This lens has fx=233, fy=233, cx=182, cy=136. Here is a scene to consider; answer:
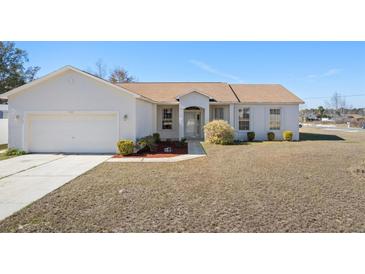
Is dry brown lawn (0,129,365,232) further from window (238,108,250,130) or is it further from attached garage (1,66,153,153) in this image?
window (238,108,250,130)

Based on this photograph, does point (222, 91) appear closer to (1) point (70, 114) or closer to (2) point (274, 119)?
(2) point (274, 119)

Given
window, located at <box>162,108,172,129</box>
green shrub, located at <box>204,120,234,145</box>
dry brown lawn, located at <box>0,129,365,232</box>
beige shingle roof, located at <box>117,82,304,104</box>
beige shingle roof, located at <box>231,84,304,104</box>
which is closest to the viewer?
dry brown lawn, located at <box>0,129,365,232</box>

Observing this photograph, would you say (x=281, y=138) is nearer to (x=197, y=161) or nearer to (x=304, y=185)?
(x=197, y=161)

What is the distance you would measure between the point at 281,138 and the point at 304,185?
13.5m

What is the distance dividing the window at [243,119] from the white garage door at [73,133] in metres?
10.5

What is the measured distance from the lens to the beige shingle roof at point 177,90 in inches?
759

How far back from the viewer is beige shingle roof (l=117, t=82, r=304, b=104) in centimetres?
1903

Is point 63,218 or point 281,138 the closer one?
point 63,218

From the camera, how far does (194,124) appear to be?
65.1 ft

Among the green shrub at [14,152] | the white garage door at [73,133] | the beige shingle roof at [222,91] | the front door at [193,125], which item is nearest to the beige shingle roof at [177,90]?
the beige shingle roof at [222,91]

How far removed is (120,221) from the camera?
4445 mm

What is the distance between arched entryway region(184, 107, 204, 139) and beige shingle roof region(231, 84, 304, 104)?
3.68m

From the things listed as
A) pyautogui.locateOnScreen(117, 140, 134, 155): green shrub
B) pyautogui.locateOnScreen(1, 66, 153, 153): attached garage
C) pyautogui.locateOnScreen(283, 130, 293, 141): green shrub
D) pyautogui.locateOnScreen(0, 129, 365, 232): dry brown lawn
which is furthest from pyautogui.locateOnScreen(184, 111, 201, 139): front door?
pyautogui.locateOnScreen(0, 129, 365, 232): dry brown lawn
